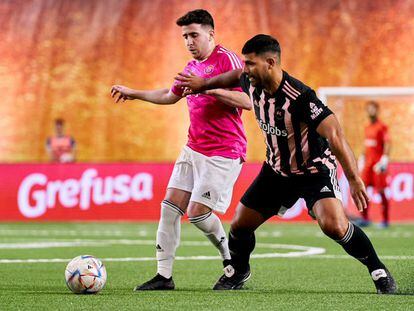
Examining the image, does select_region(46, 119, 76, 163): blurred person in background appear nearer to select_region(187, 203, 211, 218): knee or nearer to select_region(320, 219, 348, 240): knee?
select_region(187, 203, 211, 218): knee

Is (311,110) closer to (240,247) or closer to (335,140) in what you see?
(335,140)

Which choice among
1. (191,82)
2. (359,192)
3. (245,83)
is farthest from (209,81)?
(359,192)

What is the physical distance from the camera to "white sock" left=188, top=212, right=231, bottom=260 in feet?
27.6

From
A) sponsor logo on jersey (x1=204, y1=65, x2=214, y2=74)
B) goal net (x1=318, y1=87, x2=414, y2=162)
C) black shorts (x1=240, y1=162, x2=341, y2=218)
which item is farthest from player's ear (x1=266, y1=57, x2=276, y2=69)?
goal net (x1=318, y1=87, x2=414, y2=162)

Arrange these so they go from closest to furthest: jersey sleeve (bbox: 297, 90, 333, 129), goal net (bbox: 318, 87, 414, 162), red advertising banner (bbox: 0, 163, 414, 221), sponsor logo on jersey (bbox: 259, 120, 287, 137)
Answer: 1. jersey sleeve (bbox: 297, 90, 333, 129)
2. sponsor logo on jersey (bbox: 259, 120, 287, 137)
3. red advertising banner (bbox: 0, 163, 414, 221)
4. goal net (bbox: 318, 87, 414, 162)

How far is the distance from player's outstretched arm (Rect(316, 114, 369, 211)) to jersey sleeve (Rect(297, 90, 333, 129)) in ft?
0.33

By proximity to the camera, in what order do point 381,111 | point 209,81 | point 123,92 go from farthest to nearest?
point 381,111, point 123,92, point 209,81

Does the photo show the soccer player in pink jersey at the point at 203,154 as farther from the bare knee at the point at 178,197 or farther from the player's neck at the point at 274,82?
the player's neck at the point at 274,82

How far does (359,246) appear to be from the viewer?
7.68 meters

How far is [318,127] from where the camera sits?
24.1ft

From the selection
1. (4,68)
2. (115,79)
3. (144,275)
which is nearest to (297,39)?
(115,79)

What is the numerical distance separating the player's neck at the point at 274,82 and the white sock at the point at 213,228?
50.1 inches

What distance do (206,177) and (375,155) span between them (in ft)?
35.2

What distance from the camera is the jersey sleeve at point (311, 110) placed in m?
7.37
